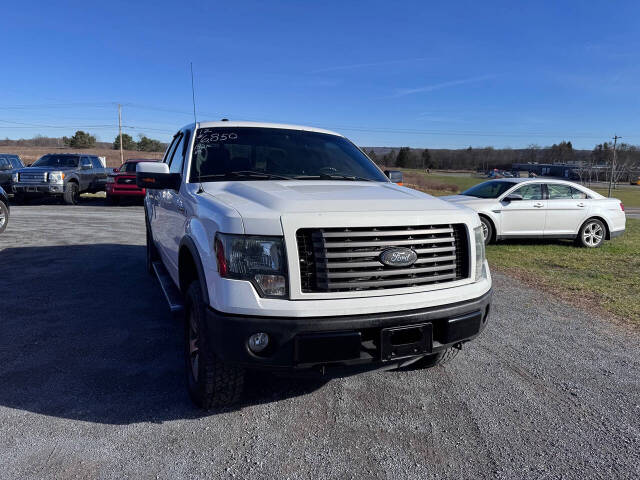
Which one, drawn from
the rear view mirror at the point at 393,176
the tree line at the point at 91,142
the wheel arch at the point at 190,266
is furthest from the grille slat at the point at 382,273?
the tree line at the point at 91,142

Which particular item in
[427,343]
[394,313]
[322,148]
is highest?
[322,148]

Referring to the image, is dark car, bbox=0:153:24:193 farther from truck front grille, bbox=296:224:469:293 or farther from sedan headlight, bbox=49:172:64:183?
truck front grille, bbox=296:224:469:293

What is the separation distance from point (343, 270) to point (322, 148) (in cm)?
205

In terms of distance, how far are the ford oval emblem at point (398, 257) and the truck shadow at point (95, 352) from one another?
1254 millimetres

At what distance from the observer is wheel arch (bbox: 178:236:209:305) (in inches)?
104

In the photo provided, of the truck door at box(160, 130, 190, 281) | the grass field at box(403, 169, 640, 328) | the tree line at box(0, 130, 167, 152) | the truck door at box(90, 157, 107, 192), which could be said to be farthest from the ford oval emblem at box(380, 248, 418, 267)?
the tree line at box(0, 130, 167, 152)

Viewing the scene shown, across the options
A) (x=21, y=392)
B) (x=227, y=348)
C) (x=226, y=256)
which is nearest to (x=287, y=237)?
(x=226, y=256)

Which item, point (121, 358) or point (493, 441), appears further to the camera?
point (121, 358)

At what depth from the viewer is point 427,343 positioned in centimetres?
263

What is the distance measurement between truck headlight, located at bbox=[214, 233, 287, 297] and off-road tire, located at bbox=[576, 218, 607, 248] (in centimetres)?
1008

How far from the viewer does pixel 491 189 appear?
10812mm

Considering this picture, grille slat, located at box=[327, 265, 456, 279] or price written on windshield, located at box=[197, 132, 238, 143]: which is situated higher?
price written on windshield, located at box=[197, 132, 238, 143]

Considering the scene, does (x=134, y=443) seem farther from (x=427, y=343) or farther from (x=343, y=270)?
(x=427, y=343)

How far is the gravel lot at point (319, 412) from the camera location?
2420mm
